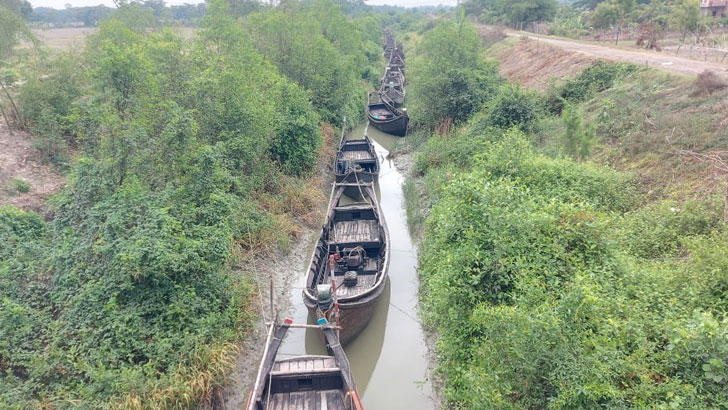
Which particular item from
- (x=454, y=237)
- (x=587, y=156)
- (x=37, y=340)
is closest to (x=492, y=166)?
(x=454, y=237)

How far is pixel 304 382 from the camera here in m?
7.21

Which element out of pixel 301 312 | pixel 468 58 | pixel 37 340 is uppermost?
pixel 468 58

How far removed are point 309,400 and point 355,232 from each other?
5.77 meters

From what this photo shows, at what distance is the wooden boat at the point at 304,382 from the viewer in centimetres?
691

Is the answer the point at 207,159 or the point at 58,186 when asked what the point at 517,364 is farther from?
the point at 58,186

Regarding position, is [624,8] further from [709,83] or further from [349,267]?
[349,267]

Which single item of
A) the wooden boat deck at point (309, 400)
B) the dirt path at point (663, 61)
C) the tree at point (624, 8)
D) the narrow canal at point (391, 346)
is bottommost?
the narrow canal at point (391, 346)

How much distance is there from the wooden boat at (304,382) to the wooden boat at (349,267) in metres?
1.08

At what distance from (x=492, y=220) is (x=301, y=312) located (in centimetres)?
558

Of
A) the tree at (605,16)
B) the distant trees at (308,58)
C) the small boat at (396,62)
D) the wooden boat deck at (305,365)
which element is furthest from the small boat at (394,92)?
the wooden boat deck at (305,365)

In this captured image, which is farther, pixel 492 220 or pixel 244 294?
pixel 244 294

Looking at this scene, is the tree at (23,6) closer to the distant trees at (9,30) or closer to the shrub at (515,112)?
the distant trees at (9,30)

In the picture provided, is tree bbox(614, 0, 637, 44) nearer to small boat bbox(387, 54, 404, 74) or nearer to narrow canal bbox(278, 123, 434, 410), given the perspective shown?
small boat bbox(387, 54, 404, 74)

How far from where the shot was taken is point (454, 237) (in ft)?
27.0
